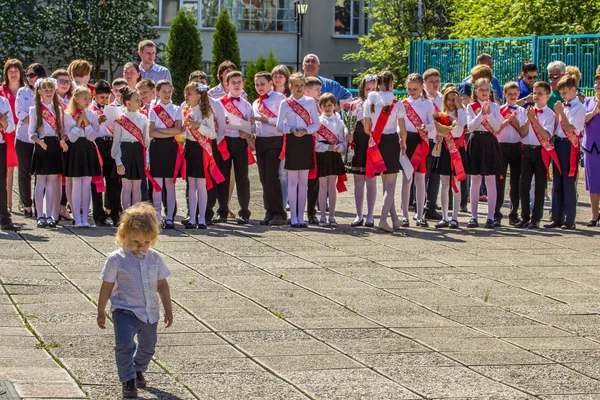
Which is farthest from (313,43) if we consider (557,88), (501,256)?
(501,256)

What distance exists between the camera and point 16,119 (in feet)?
49.3

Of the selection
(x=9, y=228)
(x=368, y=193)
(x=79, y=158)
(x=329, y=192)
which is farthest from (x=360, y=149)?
(x=9, y=228)

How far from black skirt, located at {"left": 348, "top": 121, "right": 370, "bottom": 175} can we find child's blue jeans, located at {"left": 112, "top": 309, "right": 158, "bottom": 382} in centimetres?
760

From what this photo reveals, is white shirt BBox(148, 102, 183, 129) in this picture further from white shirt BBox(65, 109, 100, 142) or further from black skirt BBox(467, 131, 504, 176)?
black skirt BBox(467, 131, 504, 176)

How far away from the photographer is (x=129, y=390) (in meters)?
6.70

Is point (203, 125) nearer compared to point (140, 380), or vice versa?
point (140, 380)

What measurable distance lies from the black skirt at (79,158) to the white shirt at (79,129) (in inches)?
2.3

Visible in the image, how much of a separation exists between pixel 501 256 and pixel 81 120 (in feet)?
16.7

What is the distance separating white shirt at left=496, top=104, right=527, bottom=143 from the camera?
14719mm

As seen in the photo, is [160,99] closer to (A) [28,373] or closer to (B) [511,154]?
(B) [511,154]

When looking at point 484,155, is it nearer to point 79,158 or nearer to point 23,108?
point 79,158

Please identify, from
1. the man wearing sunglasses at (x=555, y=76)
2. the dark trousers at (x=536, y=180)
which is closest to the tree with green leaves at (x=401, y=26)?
the man wearing sunglasses at (x=555, y=76)

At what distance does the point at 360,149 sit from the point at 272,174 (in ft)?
3.84

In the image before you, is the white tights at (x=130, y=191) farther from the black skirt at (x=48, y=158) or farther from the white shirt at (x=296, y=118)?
the white shirt at (x=296, y=118)
